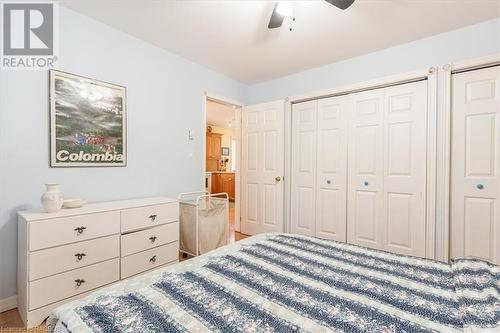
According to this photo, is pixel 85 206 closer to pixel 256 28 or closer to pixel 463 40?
pixel 256 28

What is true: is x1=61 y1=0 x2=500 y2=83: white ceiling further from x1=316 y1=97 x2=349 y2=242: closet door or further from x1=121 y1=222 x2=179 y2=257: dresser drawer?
x1=121 y1=222 x2=179 y2=257: dresser drawer

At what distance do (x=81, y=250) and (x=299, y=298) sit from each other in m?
1.71

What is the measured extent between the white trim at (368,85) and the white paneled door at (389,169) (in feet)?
0.22

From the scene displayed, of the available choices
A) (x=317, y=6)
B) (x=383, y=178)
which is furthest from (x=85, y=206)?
(x=383, y=178)

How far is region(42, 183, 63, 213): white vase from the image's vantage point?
1792 mm

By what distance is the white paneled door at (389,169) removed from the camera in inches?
102

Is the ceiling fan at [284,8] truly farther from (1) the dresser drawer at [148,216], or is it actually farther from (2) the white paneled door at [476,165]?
(1) the dresser drawer at [148,216]

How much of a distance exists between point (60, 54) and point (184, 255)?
240cm

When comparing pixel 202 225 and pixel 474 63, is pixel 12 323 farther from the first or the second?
pixel 474 63

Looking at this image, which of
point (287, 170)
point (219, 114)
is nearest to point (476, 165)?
point (287, 170)

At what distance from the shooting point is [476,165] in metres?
2.30

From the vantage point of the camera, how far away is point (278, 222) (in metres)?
3.58

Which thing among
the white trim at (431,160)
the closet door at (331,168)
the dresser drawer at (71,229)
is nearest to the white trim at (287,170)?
the closet door at (331,168)

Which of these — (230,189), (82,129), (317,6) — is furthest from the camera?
(230,189)
